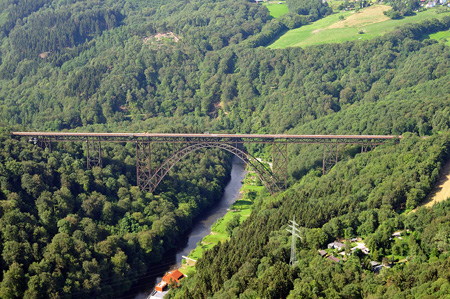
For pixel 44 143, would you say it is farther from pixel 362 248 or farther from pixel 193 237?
pixel 362 248

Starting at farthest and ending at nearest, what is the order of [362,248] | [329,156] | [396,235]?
[329,156] → [396,235] → [362,248]

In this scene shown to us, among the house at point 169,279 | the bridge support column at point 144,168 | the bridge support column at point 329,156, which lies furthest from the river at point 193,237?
the bridge support column at point 329,156

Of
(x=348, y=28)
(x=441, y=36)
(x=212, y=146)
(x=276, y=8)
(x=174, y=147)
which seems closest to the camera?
(x=212, y=146)

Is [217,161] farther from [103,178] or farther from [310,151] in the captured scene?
[103,178]

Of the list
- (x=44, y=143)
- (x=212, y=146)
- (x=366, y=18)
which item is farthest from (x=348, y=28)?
(x=44, y=143)

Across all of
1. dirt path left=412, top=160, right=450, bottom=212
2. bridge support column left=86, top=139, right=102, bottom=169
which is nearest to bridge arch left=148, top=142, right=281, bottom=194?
bridge support column left=86, top=139, right=102, bottom=169

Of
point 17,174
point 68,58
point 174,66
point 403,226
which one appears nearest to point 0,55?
point 68,58

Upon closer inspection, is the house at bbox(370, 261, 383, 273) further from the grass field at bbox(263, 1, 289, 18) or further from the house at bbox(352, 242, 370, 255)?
the grass field at bbox(263, 1, 289, 18)
